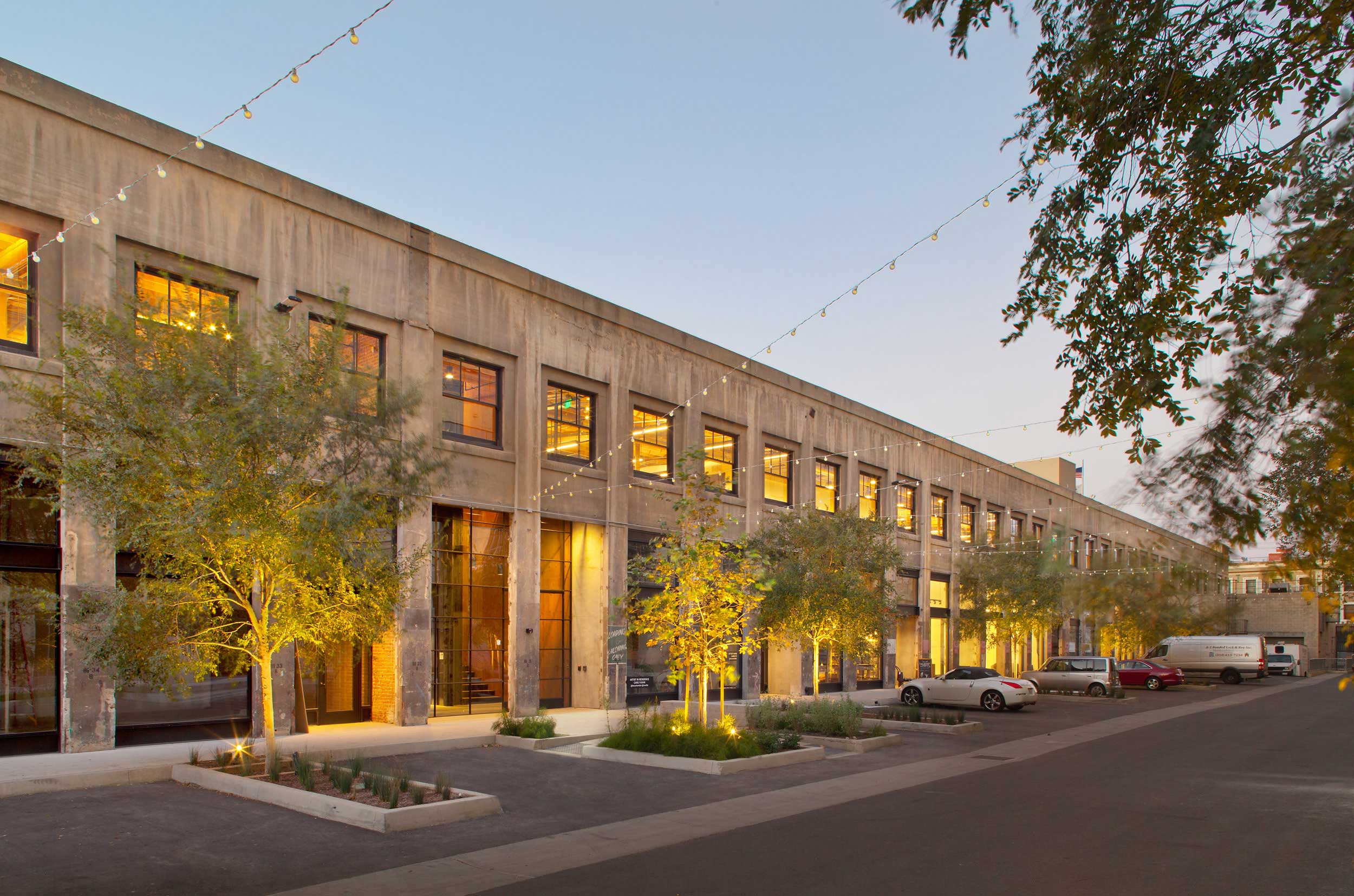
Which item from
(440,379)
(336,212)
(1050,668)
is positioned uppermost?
(336,212)

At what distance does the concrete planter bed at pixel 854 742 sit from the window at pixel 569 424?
A: 9.59 meters

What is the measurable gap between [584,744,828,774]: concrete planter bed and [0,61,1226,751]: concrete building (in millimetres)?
4461

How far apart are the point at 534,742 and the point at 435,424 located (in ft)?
24.6

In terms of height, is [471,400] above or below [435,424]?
above

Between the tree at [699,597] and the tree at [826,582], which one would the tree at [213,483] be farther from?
the tree at [826,582]

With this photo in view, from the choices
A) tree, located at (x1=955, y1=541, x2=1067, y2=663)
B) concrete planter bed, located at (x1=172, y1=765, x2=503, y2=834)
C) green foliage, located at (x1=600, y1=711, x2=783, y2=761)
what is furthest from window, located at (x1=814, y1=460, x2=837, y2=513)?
concrete planter bed, located at (x1=172, y1=765, x2=503, y2=834)

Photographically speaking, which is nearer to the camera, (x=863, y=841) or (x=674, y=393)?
(x=863, y=841)

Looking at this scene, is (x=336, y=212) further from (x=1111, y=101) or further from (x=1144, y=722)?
(x=1144, y=722)

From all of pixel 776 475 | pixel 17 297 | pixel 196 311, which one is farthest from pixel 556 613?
pixel 17 297

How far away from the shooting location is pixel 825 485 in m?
38.2

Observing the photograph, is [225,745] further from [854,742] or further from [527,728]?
[854,742]

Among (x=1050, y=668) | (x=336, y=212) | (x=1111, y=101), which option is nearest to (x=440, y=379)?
(x=336, y=212)

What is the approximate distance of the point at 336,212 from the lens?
827 inches

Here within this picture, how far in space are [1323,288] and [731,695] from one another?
28988mm
